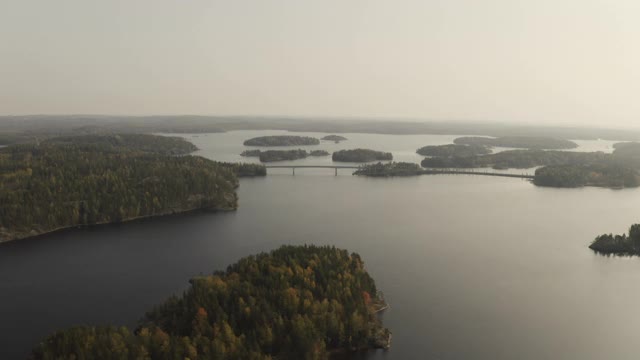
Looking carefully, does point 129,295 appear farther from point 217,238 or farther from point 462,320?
point 462,320

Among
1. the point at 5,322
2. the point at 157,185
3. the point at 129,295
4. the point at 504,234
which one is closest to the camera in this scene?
the point at 5,322

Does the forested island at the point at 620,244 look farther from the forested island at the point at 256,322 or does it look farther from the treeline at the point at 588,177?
the treeline at the point at 588,177

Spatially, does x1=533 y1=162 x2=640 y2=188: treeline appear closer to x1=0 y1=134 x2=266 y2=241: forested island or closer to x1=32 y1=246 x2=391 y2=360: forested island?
x1=0 y1=134 x2=266 y2=241: forested island

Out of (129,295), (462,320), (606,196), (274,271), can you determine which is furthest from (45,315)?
(606,196)

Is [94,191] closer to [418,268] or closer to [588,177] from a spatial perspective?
[418,268]

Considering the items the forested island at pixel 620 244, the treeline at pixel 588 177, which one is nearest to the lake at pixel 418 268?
the forested island at pixel 620 244

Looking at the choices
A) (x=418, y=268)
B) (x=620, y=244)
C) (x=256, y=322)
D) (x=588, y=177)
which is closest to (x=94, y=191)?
(x=418, y=268)
